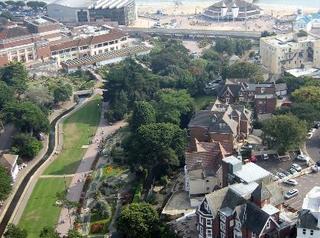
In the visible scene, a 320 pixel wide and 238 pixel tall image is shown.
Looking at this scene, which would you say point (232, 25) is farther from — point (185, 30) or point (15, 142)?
point (15, 142)

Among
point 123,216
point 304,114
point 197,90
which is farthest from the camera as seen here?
point 197,90

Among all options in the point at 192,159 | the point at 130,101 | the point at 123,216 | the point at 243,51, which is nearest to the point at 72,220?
the point at 123,216

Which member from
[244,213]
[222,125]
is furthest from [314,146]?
[244,213]

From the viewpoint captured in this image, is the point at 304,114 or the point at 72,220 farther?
the point at 304,114

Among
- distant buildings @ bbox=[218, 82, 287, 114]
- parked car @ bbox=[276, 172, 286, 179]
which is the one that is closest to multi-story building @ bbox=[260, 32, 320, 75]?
distant buildings @ bbox=[218, 82, 287, 114]

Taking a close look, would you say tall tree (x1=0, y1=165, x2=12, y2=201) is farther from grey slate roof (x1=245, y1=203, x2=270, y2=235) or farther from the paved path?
grey slate roof (x1=245, y1=203, x2=270, y2=235)

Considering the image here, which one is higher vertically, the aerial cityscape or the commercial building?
the commercial building
